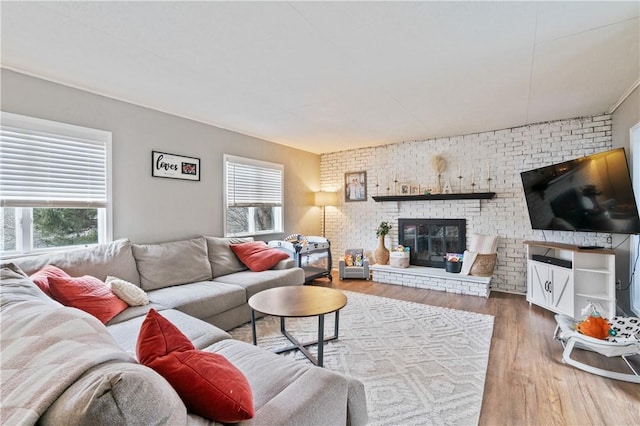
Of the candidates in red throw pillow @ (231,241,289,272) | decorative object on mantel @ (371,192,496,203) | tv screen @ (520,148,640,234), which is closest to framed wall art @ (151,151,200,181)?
red throw pillow @ (231,241,289,272)

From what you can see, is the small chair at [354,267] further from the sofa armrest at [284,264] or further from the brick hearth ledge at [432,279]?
the sofa armrest at [284,264]

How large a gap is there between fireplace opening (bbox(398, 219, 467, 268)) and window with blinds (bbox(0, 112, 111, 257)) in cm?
427

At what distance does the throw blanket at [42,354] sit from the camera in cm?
69

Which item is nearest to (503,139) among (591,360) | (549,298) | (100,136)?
(549,298)

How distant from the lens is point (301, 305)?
2.34 meters

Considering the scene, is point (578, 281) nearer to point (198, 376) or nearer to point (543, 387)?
point (543, 387)

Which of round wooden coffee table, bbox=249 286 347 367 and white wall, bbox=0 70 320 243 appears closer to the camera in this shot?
round wooden coffee table, bbox=249 286 347 367

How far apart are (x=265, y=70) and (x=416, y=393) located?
268 cm

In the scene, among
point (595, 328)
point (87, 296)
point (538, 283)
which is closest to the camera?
point (87, 296)

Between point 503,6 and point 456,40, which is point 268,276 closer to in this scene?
point 456,40

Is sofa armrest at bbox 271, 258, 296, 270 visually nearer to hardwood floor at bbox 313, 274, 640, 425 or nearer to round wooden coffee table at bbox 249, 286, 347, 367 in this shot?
round wooden coffee table at bbox 249, 286, 347, 367

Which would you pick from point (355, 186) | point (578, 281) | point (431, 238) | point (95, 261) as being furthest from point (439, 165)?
point (95, 261)

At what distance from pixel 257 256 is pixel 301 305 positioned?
153 cm

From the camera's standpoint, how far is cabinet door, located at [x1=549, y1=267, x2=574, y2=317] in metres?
3.13
